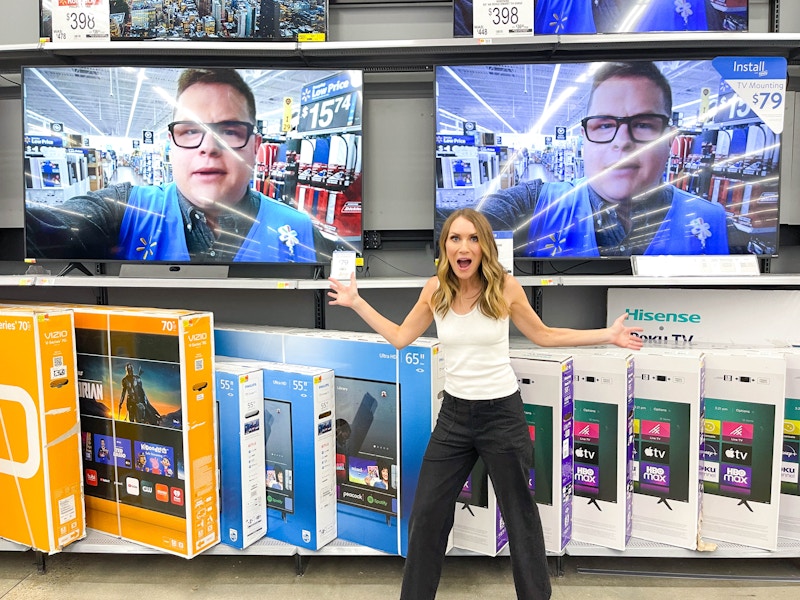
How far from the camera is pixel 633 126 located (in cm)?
248

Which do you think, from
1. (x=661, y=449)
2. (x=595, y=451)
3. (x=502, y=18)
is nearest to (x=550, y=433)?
(x=595, y=451)

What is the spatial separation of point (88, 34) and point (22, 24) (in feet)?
2.94

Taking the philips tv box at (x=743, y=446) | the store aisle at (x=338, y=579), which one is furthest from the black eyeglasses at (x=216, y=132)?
the philips tv box at (x=743, y=446)

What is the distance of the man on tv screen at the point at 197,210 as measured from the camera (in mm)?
2576

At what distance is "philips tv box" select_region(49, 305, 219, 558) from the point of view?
222 centimetres

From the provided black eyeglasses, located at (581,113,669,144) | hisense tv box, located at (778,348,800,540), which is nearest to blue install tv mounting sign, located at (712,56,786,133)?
black eyeglasses, located at (581,113,669,144)

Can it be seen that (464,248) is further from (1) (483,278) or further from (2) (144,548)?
(2) (144,548)

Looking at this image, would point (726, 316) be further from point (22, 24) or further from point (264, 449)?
point (22, 24)

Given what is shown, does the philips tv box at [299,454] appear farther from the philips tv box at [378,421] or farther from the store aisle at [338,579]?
the store aisle at [338,579]

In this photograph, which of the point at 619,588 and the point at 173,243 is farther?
the point at 173,243

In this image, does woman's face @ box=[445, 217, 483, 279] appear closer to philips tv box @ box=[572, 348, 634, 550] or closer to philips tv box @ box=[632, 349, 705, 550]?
philips tv box @ box=[572, 348, 634, 550]

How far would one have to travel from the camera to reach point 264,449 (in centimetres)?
236

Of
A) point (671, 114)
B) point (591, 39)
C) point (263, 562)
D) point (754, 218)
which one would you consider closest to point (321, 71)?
point (591, 39)

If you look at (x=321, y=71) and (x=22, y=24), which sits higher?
(x=22, y=24)
